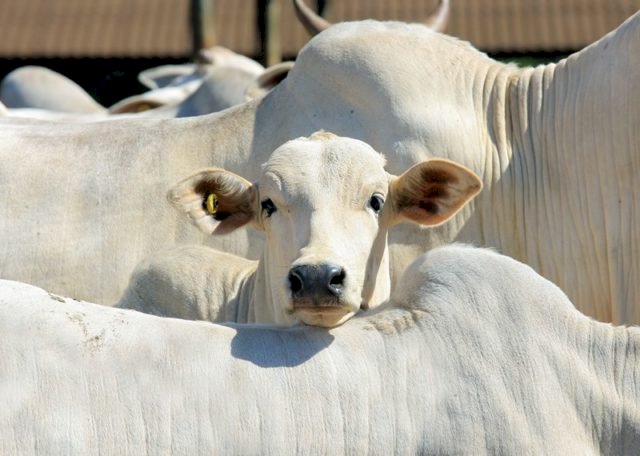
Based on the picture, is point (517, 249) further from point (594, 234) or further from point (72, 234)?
point (72, 234)

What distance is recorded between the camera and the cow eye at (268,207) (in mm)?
5679

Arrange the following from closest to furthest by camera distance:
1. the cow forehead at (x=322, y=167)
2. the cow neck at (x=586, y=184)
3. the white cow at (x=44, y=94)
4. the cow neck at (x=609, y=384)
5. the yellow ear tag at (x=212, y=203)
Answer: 1. the cow neck at (x=609, y=384)
2. the cow forehead at (x=322, y=167)
3. the yellow ear tag at (x=212, y=203)
4. the cow neck at (x=586, y=184)
5. the white cow at (x=44, y=94)

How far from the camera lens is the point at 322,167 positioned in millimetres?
5574

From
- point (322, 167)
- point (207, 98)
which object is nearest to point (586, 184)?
point (322, 167)

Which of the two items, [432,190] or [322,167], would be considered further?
[432,190]

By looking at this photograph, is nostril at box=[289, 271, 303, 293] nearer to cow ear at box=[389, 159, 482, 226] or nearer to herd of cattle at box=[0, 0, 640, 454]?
herd of cattle at box=[0, 0, 640, 454]

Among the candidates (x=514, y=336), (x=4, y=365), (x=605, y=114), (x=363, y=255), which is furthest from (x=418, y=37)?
(x=4, y=365)

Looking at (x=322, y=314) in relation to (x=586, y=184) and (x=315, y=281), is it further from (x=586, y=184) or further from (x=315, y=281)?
(x=586, y=184)

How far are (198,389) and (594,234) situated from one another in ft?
9.09

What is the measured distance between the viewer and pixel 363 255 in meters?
5.46

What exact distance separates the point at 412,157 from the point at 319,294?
6.12 feet

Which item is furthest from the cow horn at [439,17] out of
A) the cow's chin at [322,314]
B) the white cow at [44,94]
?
the white cow at [44,94]

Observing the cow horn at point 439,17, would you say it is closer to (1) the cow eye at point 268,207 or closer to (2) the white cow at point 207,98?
(2) the white cow at point 207,98

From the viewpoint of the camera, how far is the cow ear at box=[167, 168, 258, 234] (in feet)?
19.5
